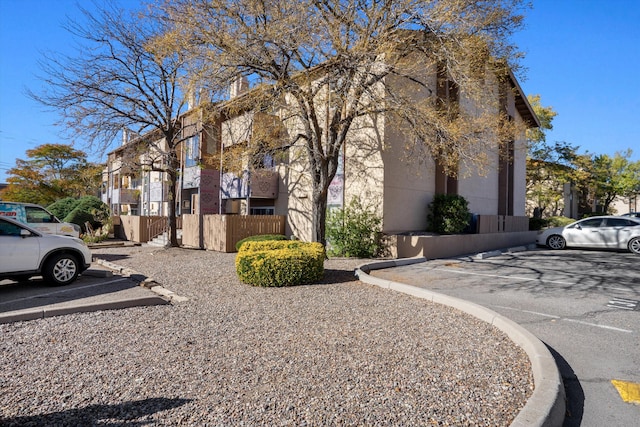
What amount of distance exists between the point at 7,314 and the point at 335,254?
31.2 ft

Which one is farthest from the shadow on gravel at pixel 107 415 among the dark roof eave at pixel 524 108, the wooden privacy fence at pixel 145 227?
the dark roof eave at pixel 524 108

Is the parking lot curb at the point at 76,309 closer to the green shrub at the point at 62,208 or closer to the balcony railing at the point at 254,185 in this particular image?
the balcony railing at the point at 254,185

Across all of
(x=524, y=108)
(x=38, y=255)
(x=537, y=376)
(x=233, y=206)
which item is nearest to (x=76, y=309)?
(x=38, y=255)

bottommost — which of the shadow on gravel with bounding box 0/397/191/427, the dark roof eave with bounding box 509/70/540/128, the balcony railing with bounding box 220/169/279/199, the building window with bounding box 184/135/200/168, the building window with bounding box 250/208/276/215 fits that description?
the shadow on gravel with bounding box 0/397/191/427

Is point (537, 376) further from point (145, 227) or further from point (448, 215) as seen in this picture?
point (145, 227)

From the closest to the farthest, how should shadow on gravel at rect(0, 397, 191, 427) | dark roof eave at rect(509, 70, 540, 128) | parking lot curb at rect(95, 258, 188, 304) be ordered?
1. shadow on gravel at rect(0, 397, 191, 427)
2. parking lot curb at rect(95, 258, 188, 304)
3. dark roof eave at rect(509, 70, 540, 128)

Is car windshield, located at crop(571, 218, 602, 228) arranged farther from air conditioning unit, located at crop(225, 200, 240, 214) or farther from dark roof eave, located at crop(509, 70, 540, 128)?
air conditioning unit, located at crop(225, 200, 240, 214)

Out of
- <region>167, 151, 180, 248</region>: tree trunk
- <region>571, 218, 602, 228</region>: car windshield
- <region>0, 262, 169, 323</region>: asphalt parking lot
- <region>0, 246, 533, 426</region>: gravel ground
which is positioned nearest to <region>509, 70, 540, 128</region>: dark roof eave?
<region>571, 218, 602, 228</region>: car windshield

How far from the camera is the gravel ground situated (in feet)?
9.66

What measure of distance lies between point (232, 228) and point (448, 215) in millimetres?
8707

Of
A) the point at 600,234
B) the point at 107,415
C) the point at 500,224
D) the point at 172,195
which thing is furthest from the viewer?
the point at 500,224

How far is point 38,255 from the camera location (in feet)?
25.7

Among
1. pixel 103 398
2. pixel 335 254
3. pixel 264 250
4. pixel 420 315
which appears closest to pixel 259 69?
pixel 264 250

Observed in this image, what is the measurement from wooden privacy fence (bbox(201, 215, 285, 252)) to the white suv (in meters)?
6.45
